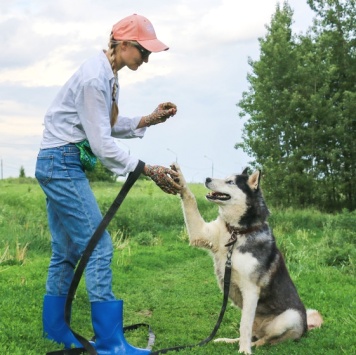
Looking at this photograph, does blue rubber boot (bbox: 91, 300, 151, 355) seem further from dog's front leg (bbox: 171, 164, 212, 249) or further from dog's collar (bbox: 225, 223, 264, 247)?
dog's collar (bbox: 225, 223, 264, 247)

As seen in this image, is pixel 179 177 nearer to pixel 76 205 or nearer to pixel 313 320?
pixel 76 205

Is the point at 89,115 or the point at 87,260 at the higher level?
the point at 89,115

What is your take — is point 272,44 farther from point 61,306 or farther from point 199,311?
point 61,306

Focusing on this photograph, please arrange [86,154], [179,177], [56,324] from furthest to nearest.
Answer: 1. [56,324]
2. [179,177]
3. [86,154]

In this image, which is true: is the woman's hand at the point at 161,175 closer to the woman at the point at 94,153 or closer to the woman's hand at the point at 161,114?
the woman at the point at 94,153

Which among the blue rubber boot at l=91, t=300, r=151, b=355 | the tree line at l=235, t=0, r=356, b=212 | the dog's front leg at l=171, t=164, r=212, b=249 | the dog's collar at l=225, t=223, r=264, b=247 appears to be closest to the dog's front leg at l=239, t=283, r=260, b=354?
the dog's collar at l=225, t=223, r=264, b=247

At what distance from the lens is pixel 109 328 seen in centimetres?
509

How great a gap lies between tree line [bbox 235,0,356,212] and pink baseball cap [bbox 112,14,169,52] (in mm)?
18740

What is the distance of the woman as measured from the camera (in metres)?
4.91

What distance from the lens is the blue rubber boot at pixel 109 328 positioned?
5.05m

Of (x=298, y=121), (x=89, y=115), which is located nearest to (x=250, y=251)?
(x=89, y=115)

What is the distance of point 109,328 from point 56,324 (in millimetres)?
836

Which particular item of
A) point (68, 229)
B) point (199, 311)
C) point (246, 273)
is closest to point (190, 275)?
point (199, 311)

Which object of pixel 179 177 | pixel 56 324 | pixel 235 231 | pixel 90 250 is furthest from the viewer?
pixel 235 231
